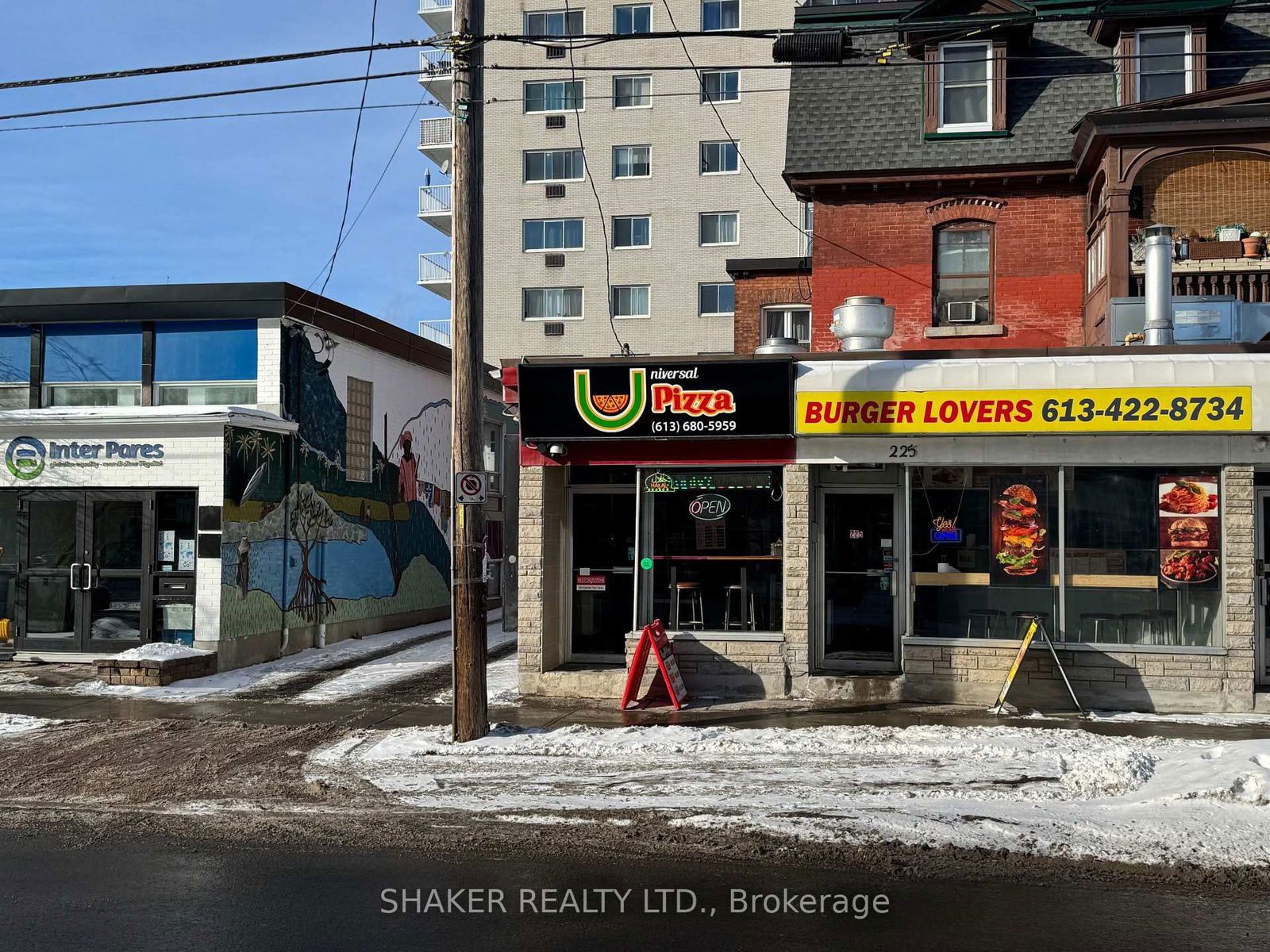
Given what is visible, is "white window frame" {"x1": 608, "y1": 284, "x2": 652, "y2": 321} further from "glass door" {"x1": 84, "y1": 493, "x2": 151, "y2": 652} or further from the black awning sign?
the black awning sign

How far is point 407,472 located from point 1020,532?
1265cm

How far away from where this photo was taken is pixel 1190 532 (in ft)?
40.9

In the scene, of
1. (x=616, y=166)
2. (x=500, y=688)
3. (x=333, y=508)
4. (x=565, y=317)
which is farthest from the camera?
(x=565, y=317)

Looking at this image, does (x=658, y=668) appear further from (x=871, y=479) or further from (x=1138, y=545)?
(x=1138, y=545)

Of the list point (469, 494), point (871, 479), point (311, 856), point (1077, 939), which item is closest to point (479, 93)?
point (469, 494)

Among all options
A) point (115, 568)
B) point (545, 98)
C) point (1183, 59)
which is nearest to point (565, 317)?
point (545, 98)

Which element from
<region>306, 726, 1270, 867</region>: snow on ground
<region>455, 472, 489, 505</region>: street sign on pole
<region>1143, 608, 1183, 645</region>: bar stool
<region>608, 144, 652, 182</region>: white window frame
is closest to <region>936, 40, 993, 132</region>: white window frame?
<region>1143, 608, 1183, 645</region>: bar stool

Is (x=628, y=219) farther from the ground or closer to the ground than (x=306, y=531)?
Result: farther from the ground

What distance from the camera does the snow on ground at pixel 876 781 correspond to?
7660 millimetres

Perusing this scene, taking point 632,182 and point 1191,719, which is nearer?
point 1191,719

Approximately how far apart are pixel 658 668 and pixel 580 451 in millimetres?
2723

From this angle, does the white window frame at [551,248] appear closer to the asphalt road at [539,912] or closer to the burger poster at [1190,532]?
the burger poster at [1190,532]

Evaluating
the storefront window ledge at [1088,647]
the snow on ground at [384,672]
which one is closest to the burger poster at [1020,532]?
the storefront window ledge at [1088,647]

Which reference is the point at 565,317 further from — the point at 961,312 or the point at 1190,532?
the point at 1190,532
